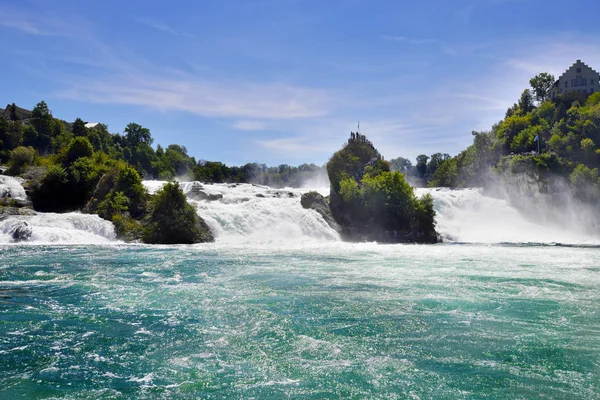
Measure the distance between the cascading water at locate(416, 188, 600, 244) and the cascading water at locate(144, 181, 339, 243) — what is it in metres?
15.1

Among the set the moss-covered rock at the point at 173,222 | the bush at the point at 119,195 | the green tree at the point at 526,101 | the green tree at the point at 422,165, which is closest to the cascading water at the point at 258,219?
the moss-covered rock at the point at 173,222

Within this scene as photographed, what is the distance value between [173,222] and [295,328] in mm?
26849

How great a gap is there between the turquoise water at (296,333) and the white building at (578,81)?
7522cm

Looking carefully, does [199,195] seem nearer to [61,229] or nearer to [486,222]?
[61,229]

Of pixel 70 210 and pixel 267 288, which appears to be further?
pixel 70 210

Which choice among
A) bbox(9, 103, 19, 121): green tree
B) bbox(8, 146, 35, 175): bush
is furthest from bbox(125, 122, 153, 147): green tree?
bbox(8, 146, 35, 175): bush

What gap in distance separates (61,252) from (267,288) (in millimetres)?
15759

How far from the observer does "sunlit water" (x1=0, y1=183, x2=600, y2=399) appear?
8367mm

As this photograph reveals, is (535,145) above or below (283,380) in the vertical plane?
above

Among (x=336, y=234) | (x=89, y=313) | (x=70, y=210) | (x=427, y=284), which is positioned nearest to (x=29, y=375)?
(x=89, y=313)

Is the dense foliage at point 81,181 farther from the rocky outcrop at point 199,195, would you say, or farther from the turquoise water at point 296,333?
the turquoise water at point 296,333

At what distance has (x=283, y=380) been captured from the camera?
28.0ft

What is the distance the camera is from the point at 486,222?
55188 mm

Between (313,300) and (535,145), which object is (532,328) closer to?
(313,300)
